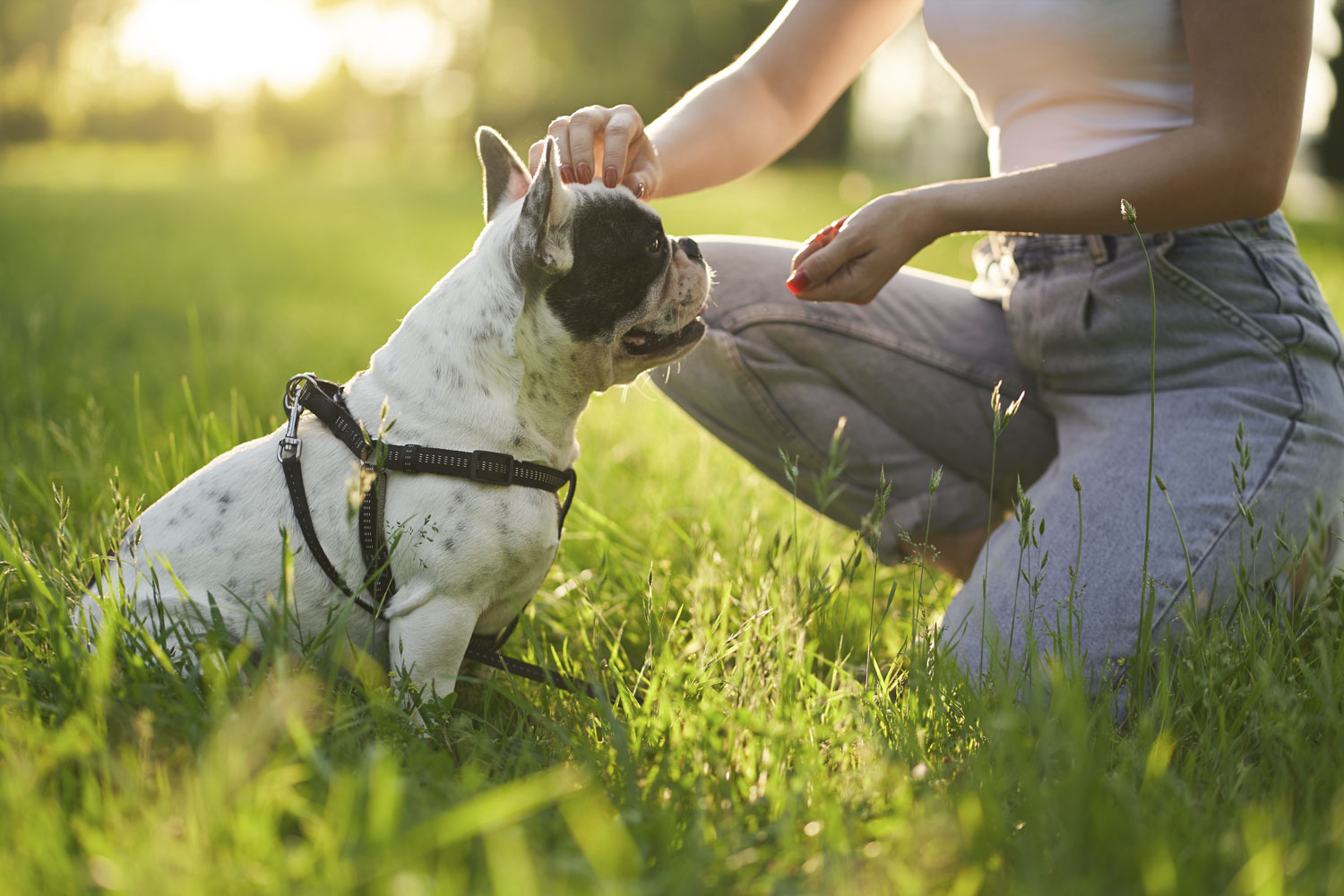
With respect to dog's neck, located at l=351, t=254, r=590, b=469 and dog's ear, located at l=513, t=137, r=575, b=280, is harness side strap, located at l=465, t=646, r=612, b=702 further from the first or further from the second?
dog's ear, located at l=513, t=137, r=575, b=280

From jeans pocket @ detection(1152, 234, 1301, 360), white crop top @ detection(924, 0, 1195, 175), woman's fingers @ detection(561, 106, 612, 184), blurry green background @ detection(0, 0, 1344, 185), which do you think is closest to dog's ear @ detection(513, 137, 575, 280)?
woman's fingers @ detection(561, 106, 612, 184)

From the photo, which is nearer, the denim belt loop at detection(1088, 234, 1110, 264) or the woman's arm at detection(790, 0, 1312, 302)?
the woman's arm at detection(790, 0, 1312, 302)

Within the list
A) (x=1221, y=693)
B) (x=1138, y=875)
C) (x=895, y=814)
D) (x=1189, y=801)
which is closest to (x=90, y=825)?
(x=895, y=814)

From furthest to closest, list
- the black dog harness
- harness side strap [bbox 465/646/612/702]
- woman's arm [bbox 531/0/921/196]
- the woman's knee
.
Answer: the woman's knee → woman's arm [bbox 531/0/921/196] → the black dog harness → harness side strap [bbox 465/646/612/702]

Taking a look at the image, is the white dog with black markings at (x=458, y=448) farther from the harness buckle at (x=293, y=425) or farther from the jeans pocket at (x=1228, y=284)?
the jeans pocket at (x=1228, y=284)

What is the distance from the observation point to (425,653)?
6.08 ft

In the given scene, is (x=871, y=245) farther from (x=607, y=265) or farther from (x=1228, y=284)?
(x=1228, y=284)

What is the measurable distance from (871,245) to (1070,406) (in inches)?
31.6

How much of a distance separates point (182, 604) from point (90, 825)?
55cm

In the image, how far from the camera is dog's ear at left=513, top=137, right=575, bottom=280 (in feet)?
6.13

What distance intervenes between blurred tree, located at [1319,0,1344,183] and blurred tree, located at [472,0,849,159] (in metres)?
12.2

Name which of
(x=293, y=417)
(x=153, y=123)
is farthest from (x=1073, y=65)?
(x=153, y=123)

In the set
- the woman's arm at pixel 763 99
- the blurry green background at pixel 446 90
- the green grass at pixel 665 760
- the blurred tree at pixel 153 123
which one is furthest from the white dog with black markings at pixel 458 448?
the blurred tree at pixel 153 123

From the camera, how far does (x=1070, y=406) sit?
241 centimetres
